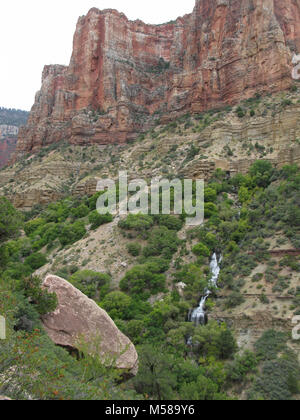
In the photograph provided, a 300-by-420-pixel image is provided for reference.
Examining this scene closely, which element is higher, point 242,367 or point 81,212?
point 81,212

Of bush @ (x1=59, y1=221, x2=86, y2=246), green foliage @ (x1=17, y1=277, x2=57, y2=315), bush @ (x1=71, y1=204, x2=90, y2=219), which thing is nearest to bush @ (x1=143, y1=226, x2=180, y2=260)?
bush @ (x1=59, y1=221, x2=86, y2=246)

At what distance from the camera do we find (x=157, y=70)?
73875 millimetres

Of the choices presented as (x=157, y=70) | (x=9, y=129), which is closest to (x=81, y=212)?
(x=157, y=70)

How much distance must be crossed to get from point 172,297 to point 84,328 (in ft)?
34.3

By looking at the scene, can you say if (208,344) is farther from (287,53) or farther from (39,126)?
(39,126)

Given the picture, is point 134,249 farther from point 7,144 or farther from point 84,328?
point 7,144

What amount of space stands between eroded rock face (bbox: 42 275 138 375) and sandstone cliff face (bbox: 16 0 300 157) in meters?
42.7

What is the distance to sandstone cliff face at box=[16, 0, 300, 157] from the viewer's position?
50000 mm

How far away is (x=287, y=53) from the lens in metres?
47.7

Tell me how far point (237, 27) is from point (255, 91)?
12.4 meters

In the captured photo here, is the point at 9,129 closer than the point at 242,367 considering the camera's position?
No

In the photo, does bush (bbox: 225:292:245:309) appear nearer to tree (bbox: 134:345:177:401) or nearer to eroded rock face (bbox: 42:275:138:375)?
tree (bbox: 134:345:177:401)

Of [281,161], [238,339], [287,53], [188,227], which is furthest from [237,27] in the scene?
[238,339]
